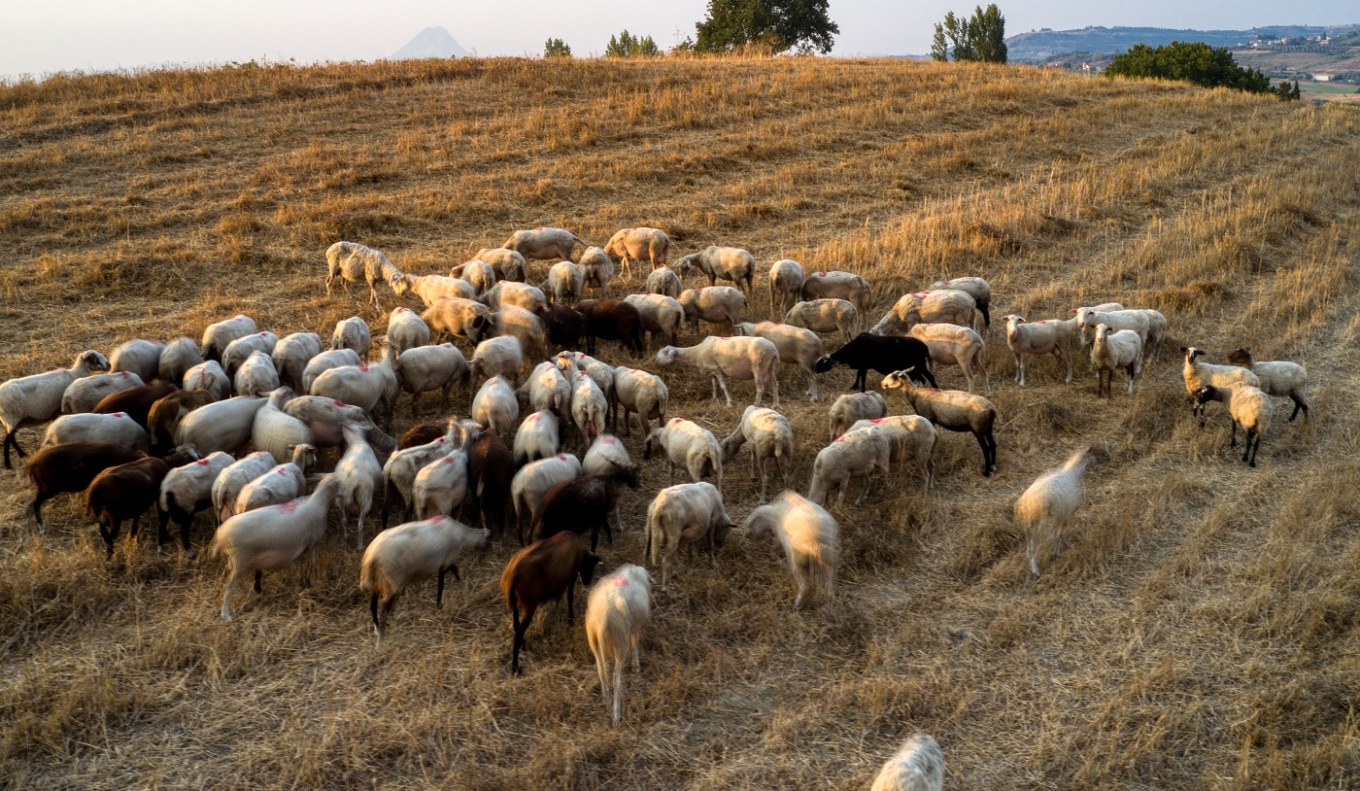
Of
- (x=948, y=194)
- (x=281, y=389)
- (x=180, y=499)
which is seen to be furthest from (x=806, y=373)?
(x=948, y=194)

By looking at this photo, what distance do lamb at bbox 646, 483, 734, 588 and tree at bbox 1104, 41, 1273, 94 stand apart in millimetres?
54341

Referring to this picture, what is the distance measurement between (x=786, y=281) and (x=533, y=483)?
5.92 metres

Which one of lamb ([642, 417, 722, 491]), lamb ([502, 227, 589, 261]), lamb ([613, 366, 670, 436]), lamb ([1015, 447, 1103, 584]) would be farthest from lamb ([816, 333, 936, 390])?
lamb ([502, 227, 589, 261])

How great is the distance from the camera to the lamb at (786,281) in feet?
40.3

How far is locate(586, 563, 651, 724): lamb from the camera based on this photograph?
18.7 ft

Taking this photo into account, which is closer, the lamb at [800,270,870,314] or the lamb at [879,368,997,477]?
the lamb at [879,368,997,477]

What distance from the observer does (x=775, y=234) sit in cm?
1645

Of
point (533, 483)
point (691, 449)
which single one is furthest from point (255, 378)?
point (691, 449)

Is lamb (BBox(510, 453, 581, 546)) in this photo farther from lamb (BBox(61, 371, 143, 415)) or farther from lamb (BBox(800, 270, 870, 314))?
lamb (BBox(800, 270, 870, 314))

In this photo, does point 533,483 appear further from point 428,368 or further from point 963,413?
point 963,413

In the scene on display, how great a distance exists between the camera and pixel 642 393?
30.0ft

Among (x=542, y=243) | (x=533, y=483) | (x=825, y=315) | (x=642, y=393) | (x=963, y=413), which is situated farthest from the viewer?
(x=542, y=243)

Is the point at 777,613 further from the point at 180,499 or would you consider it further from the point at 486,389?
the point at 180,499

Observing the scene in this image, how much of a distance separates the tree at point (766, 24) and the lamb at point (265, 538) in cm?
5130
